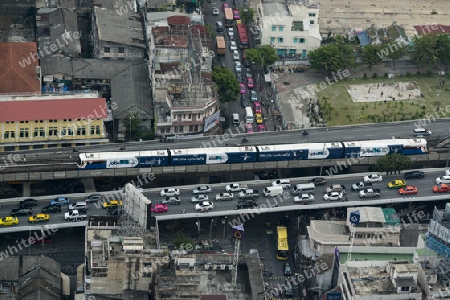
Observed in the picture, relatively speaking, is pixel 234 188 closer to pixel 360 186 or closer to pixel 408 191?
pixel 360 186

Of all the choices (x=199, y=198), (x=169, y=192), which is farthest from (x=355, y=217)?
(x=169, y=192)

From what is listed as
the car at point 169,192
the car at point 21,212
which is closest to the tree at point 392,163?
the car at point 169,192

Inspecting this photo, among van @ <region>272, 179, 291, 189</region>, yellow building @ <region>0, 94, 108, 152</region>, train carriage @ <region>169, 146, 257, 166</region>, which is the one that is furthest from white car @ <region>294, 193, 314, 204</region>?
yellow building @ <region>0, 94, 108, 152</region>

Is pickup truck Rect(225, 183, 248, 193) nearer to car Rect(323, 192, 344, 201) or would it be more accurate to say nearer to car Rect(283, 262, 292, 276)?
car Rect(323, 192, 344, 201)

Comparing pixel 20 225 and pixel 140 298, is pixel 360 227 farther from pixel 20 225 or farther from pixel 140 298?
pixel 20 225

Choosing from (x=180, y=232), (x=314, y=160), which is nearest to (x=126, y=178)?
(x=180, y=232)

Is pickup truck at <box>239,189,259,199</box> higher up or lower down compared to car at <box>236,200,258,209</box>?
higher up
